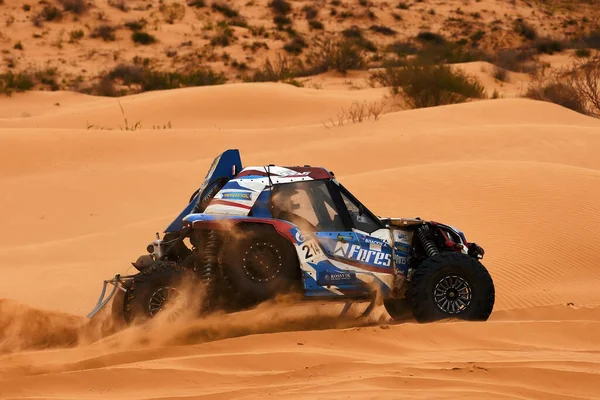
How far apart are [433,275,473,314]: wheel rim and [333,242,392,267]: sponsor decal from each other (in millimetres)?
553

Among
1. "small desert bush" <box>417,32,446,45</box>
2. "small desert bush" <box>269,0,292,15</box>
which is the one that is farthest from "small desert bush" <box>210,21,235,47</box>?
"small desert bush" <box>417,32,446,45</box>

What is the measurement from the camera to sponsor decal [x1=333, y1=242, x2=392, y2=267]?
9234 mm

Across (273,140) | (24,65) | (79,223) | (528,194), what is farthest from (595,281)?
(24,65)

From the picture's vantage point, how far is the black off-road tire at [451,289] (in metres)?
9.34

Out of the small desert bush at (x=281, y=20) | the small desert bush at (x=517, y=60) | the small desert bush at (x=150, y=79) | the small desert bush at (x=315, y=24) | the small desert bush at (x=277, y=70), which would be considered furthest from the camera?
the small desert bush at (x=315, y=24)

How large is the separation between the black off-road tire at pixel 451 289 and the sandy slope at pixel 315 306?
0.40 meters

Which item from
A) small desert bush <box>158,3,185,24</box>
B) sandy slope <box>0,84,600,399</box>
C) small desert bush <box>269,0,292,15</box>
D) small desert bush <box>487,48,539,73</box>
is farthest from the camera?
small desert bush <box>269,0,292,15</box>

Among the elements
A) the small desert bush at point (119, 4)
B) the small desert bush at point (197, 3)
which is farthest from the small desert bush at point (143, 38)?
the small desert bush at point (197, 3)

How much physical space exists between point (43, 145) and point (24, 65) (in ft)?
68.8

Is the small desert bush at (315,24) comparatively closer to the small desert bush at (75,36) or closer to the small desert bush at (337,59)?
the small desert bush at (337,59)

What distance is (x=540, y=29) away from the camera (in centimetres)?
5384

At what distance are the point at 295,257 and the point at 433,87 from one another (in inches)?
878

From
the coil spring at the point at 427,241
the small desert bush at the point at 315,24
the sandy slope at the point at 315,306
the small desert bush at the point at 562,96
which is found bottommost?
the small desert bush at the point at 315,24

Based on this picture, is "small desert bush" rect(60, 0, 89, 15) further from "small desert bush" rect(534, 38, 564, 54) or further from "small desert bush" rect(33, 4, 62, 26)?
"small desert bush" rect(534, 38, 564, 54)
